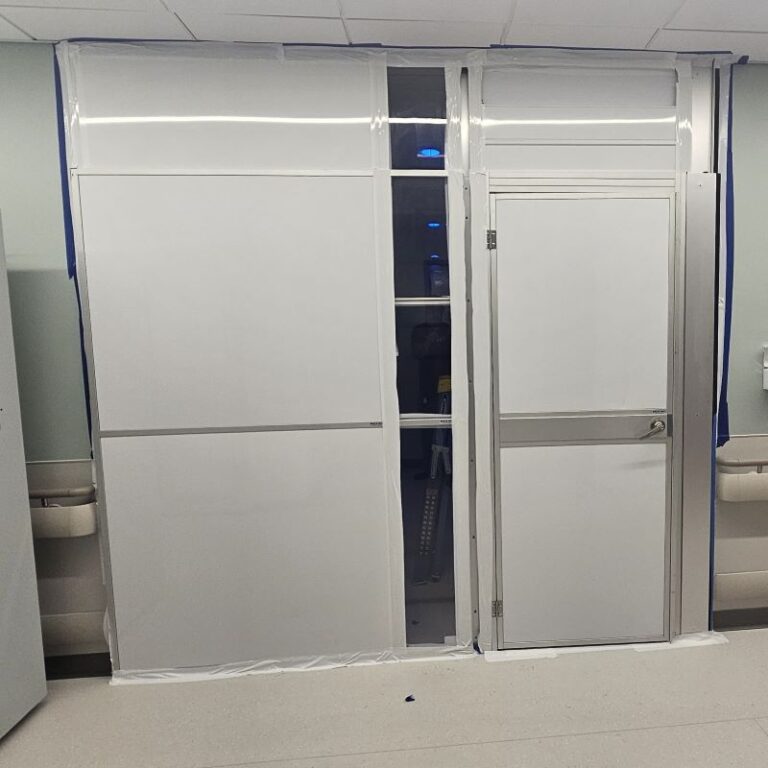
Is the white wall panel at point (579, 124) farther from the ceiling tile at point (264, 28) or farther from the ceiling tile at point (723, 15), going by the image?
the ceiling tile at point (264, 28)

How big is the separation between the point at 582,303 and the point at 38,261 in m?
2.26

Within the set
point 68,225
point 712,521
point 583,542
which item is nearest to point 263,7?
point 68,225

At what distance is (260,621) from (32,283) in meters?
1.70

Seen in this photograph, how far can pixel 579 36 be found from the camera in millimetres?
2055


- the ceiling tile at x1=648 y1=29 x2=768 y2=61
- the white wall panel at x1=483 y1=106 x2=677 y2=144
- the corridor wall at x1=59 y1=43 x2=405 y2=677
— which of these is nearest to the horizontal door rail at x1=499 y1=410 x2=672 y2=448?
the corridor wall at x1=59 y1=43 x2=405 y2=677

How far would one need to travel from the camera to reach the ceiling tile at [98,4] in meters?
1.79

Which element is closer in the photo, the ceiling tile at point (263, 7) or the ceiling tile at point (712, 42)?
the ceiling tile at point (263, 7)

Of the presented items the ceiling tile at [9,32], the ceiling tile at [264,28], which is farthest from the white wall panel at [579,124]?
the ceiling tile at [9,32]

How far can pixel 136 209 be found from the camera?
2.09 metres

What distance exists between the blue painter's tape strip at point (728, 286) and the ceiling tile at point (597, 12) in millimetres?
631

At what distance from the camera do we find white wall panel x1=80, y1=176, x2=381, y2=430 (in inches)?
82.8

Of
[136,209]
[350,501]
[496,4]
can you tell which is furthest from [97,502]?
[496,4]

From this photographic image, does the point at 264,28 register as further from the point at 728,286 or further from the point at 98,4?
the point at 728,286

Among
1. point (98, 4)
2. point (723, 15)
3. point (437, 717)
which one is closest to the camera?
point (98, 4)
